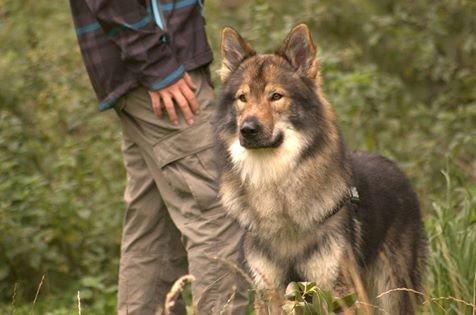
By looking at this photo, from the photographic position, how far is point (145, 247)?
5.57 meters

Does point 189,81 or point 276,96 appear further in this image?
point 189,81

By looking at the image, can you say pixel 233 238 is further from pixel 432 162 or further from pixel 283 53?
pixel 432 162

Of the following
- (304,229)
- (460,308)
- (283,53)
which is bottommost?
(460,308)

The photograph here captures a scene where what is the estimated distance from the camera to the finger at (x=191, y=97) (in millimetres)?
5035

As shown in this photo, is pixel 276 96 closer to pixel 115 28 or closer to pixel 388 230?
pixel 115 28

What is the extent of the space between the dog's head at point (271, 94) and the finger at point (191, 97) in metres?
0.15

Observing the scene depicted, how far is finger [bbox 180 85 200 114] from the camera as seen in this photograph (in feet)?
16.5

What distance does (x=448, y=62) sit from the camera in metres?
8.91

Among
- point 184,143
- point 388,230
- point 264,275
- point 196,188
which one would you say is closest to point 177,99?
point 184,143

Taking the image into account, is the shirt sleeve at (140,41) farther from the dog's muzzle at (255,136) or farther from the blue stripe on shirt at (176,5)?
the dog's muzzle at (255,136)

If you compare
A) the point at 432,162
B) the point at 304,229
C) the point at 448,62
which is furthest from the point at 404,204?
the point at 448,62

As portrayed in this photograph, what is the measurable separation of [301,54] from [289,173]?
60 centimetres

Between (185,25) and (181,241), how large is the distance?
1.19 metres

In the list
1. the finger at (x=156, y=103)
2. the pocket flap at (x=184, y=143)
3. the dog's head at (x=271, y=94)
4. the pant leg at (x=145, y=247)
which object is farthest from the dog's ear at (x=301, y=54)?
the pant leg at (x=145, y=247)
